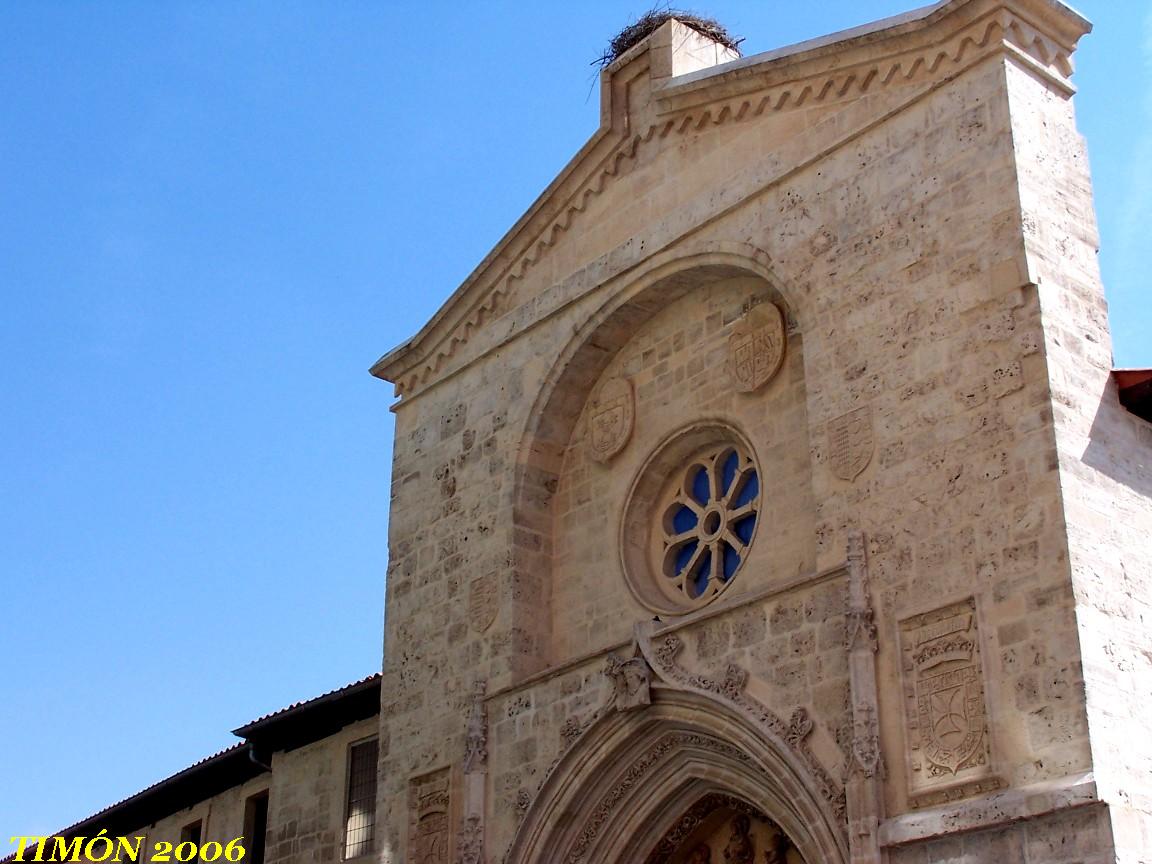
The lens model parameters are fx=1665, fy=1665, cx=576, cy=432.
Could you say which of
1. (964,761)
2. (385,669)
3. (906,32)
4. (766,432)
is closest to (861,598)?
(964,761)

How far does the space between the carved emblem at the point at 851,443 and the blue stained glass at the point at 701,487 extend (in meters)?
2.17

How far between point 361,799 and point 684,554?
5.65m

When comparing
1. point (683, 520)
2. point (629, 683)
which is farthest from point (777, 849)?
point (683, 520)

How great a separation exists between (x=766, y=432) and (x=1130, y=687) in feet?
13.4

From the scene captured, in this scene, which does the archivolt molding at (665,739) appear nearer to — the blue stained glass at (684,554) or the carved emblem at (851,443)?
the blue stained glass at (684,554)

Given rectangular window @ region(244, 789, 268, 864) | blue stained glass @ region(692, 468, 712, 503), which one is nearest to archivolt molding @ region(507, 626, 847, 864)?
blue stained glass @ region(692, 468, 712, 503)

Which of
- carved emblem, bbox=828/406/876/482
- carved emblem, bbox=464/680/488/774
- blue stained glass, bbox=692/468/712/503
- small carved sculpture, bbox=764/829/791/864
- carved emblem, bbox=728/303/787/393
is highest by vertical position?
carved emblem, bbox=728/303/787/393

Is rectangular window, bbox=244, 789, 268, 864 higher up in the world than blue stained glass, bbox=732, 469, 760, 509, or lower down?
lower down

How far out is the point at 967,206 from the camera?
12.1m

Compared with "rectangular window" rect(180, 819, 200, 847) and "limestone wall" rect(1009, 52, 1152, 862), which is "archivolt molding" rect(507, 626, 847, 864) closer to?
"limestone wall" rect(1009, 52, 1152, 862)

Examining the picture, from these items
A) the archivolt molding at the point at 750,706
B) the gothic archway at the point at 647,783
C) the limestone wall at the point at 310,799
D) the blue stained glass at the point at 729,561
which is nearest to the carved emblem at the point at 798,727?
the archivolt molding at the point at 750,706

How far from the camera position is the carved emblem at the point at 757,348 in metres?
13.7

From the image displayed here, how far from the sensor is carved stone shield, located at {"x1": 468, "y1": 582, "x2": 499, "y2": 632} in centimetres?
1516

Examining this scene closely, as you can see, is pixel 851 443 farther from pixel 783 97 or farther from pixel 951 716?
pixel 783 97
